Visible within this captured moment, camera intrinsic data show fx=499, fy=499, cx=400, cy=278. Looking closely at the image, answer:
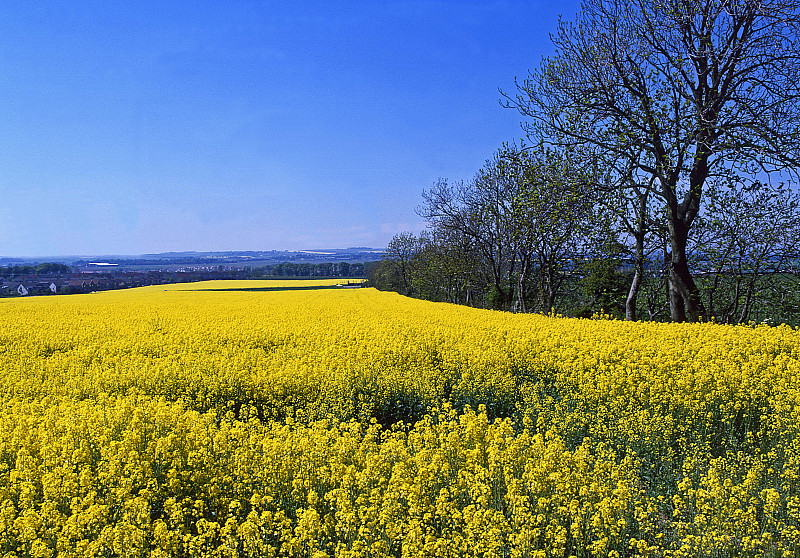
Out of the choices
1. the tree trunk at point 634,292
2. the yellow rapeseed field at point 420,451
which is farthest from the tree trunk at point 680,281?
the yellow rapeseed field at point 420,451

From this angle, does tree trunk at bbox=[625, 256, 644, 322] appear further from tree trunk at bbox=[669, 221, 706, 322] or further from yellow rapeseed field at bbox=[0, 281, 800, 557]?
yellow rapeseed field at bbox=[0, 281, 800, 557]

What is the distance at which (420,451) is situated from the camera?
5.15 meters

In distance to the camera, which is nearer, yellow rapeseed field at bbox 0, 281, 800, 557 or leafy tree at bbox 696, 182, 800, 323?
yellow rapeseed field at bbox 0, 281, 800, 557

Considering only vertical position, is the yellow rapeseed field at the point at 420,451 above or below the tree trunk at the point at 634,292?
below

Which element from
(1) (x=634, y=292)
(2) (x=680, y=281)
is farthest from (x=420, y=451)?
(1) (x=634, y=292)

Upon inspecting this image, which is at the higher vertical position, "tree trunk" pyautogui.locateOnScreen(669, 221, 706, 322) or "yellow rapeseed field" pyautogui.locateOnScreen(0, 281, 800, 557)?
"tree trunk" pyautogui.locateOnScreen(669, 221, 706, 322)

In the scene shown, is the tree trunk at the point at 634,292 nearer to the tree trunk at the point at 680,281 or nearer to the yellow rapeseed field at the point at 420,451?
the tree trunk at the point at 680,281

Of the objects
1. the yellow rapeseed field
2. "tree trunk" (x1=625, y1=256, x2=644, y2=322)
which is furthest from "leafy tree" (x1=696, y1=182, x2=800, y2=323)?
the yellow rapeseed field

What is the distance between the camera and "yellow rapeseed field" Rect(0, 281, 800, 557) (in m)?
3.89

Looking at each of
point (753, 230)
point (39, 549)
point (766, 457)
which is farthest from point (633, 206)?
point (39, 549)

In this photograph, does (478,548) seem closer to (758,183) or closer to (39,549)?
(39,549)

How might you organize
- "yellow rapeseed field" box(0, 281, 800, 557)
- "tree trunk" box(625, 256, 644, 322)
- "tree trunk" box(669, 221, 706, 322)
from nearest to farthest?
"yellow rapeseed field" box(0, 281, 800, 557)
"tree trunk" box(669, 221, 706, 322)
"tree trunk" box(625, 256, 644, 322)

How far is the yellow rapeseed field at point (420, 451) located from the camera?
3.89 m

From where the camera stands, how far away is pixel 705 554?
366 cm
